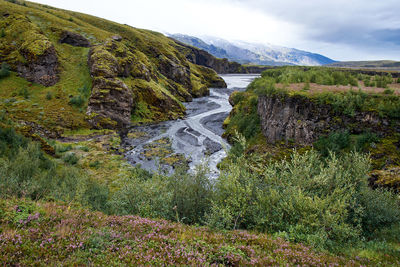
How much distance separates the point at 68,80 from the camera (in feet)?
154

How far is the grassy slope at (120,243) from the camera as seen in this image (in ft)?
16.7

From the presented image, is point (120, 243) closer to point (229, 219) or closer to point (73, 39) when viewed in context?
point (229, 219)

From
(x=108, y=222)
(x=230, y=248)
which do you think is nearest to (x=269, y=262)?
(x=230, y=248)

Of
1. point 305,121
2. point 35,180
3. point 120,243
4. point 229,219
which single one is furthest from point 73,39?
point 229,219

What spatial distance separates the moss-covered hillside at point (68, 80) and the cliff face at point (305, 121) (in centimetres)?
3256

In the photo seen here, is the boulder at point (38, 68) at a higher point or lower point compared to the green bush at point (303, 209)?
higher

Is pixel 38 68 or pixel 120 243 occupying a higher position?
pixel 38 68

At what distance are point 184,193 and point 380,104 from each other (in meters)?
21.9


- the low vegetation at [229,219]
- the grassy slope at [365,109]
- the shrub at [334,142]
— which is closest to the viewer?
the low vegetation at [229,219]

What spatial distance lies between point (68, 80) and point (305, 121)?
5079cm

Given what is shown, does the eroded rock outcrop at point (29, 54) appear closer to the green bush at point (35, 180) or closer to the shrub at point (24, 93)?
the shrub at point (24, 93)

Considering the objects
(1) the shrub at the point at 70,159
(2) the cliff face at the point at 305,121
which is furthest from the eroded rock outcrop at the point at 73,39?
(2) the cliff face at the point at 305,121

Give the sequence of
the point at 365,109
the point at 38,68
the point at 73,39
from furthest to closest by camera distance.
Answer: the point at 73,39 → the point at 38,68 → the point at 365,109

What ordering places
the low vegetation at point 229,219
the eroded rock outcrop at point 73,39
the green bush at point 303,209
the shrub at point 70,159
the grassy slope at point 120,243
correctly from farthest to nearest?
the eroded rock outcrop at point 73,39 → the shrub at point 70,159 → the green bush at point 303,209 → the low vegetation at point 229,219 → the grassy slope at point 120,243
